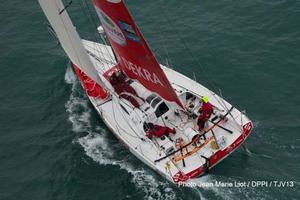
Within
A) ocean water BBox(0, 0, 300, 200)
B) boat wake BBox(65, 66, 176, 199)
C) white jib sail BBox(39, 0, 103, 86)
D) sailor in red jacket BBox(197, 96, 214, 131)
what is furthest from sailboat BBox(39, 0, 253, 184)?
ocean water BBox(0, 0, 300, 200)

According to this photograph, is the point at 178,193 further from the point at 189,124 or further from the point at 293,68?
the point at 293,68

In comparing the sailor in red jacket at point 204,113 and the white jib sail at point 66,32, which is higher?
the white jib sail at point 66,32

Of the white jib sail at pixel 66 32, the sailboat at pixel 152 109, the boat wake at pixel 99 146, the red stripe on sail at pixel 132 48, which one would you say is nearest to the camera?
the red stripe on sail at pixel 132 48

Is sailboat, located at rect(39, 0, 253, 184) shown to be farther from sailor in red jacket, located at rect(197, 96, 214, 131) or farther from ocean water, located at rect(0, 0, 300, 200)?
ocean water, located at rect(0, 0, 300, 200)

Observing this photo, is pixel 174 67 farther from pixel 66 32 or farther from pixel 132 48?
pixel 66 32

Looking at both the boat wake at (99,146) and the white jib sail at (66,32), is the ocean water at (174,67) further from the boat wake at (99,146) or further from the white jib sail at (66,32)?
the white jib sail at (66,32)

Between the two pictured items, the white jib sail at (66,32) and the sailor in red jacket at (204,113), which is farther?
the sailor in red jacket at (204,113)

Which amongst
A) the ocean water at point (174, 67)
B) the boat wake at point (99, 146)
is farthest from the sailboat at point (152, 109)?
the ocean water at point (174, 67)
